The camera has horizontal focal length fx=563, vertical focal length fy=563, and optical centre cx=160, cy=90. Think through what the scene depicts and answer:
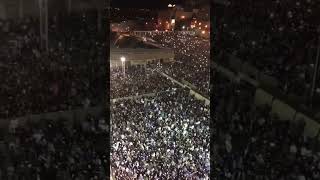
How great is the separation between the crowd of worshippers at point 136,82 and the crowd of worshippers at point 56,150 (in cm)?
138

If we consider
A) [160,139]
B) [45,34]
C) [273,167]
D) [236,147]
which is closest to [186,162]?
[160,139]

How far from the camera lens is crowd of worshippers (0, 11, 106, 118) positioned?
458 cm

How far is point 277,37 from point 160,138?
177 centimetres

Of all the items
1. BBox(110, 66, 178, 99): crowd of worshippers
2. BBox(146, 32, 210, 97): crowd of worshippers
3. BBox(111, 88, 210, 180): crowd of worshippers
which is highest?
BBox(146, 32, 210, 97): crowd of worshippers

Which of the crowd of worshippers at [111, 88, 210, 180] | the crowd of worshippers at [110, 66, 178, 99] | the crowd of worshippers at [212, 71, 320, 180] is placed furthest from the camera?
the crowd of worshippers at [110, 66, 178, 99]

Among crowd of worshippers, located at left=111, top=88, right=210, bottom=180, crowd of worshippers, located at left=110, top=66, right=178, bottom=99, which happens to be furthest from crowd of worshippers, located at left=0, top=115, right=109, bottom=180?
crowd of worshippers, located at left=110, top=66, right=178, bottom=99

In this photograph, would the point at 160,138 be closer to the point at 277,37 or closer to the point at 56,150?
the point at 56,150

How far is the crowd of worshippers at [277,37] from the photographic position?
15.0 feet

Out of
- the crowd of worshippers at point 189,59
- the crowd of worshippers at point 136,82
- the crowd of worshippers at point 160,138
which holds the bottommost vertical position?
the crowd of worshippers at point 160,138

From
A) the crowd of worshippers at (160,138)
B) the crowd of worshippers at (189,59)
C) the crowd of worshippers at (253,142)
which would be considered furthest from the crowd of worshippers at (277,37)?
the crowd of worshippers at (189,59)

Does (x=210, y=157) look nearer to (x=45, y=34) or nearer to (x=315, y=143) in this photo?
(x=315, y=143)

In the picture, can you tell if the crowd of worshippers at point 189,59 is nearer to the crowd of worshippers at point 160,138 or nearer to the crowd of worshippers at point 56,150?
the crowd of worshippers at point 160,138

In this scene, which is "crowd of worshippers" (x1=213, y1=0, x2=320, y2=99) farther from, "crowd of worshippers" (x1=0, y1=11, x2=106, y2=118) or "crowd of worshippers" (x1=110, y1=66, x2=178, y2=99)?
"crowd of worshippers" (x1=110, y1=66, x2=178, y2=99)

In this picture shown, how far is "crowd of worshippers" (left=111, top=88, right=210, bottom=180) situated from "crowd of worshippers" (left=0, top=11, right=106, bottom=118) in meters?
0.97
